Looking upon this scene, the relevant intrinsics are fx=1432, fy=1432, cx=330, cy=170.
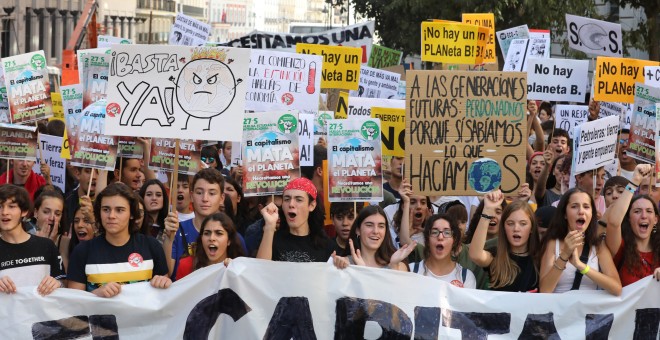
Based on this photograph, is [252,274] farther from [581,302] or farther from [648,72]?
[648,72]

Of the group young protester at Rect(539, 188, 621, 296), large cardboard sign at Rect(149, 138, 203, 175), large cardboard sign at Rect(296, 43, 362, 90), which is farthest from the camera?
large cardboard sign at Rect(296, 43, 362, 90)

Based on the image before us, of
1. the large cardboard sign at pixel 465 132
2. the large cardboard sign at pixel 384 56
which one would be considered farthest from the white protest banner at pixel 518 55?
the large cardboard sign at pixel 465 132

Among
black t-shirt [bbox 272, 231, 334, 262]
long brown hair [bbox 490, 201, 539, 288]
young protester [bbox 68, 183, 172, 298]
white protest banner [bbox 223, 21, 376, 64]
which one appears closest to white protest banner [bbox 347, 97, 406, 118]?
black t-shirt [bbox 272, 231, 334, 262]

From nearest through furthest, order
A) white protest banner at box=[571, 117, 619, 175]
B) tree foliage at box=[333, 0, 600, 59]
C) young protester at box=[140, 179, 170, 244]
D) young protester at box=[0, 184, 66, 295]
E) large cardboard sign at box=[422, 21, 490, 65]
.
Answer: young protester at box=[0, 184, 66, 295]
young protester at box=[140, 179, 170, 244]
white protest banner at box=[571, 117, 619, 175]
large cardboard sign at box=[422, 21, 490, 65]
tree foliage at box=[333, 0, 600, 59]

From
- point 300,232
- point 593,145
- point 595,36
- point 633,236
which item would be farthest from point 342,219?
point 595,36

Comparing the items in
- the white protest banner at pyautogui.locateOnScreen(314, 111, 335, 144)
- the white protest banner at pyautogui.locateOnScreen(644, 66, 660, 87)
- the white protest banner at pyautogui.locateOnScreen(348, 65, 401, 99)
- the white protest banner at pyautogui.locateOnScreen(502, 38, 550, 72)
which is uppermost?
the white protest banner at pyautogui.locateOnScreen(502, 38, 550, 72)

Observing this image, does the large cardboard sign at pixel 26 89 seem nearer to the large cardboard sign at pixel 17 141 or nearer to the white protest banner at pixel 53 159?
the white protest banner at pixel 53 159

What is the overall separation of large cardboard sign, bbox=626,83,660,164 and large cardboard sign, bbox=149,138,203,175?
3256 millimetres

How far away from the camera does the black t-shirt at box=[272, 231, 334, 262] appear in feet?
28.2

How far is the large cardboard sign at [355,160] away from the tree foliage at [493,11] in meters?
21.4

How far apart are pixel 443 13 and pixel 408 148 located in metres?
23.6

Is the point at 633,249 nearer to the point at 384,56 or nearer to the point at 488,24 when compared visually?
the point at 384,56

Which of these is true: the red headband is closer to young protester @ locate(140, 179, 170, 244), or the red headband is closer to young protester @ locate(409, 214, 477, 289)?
young protester @ locate(409, 214, 477, 289)

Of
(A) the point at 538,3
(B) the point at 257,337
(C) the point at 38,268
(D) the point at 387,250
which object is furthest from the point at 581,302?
(A) the point at 538,3
